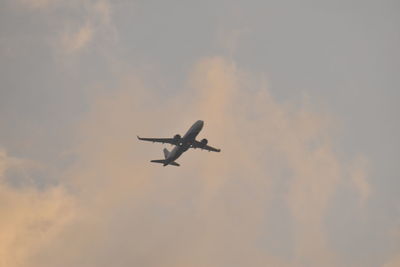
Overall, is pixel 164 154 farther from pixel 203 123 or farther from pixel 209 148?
pixel 203 123

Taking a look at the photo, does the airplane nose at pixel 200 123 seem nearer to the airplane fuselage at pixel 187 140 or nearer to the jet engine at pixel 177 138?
the airplane fuselage at pixel 187 140

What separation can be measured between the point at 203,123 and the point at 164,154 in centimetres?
4001

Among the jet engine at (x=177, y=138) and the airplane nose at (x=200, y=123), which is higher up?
the airplane nose at (x=200, y=123)

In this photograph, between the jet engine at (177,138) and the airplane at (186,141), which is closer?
the airplane at (186,141)

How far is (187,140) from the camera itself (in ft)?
398

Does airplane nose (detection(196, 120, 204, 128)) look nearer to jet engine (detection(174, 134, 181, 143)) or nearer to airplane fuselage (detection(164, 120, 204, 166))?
airplane fuselage (detection(164, 120, 204, 166))

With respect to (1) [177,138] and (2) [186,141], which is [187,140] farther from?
(1) [177,138]

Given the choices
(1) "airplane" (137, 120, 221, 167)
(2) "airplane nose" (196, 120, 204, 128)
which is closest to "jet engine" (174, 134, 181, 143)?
(1) "airplane" (137, 120, 221, 167)

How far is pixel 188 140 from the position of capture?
121 metres

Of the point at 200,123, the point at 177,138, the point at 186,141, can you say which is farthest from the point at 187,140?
the point at 200,123

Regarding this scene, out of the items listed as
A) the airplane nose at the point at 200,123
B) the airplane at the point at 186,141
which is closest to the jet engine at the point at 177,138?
the airplane at the point at 186,141

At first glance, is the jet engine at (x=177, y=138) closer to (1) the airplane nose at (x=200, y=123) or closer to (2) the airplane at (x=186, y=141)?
(2) the airplane at (x=186, y=141)

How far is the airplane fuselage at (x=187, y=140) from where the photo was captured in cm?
11738

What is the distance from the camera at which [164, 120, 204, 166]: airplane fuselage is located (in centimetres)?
11738
